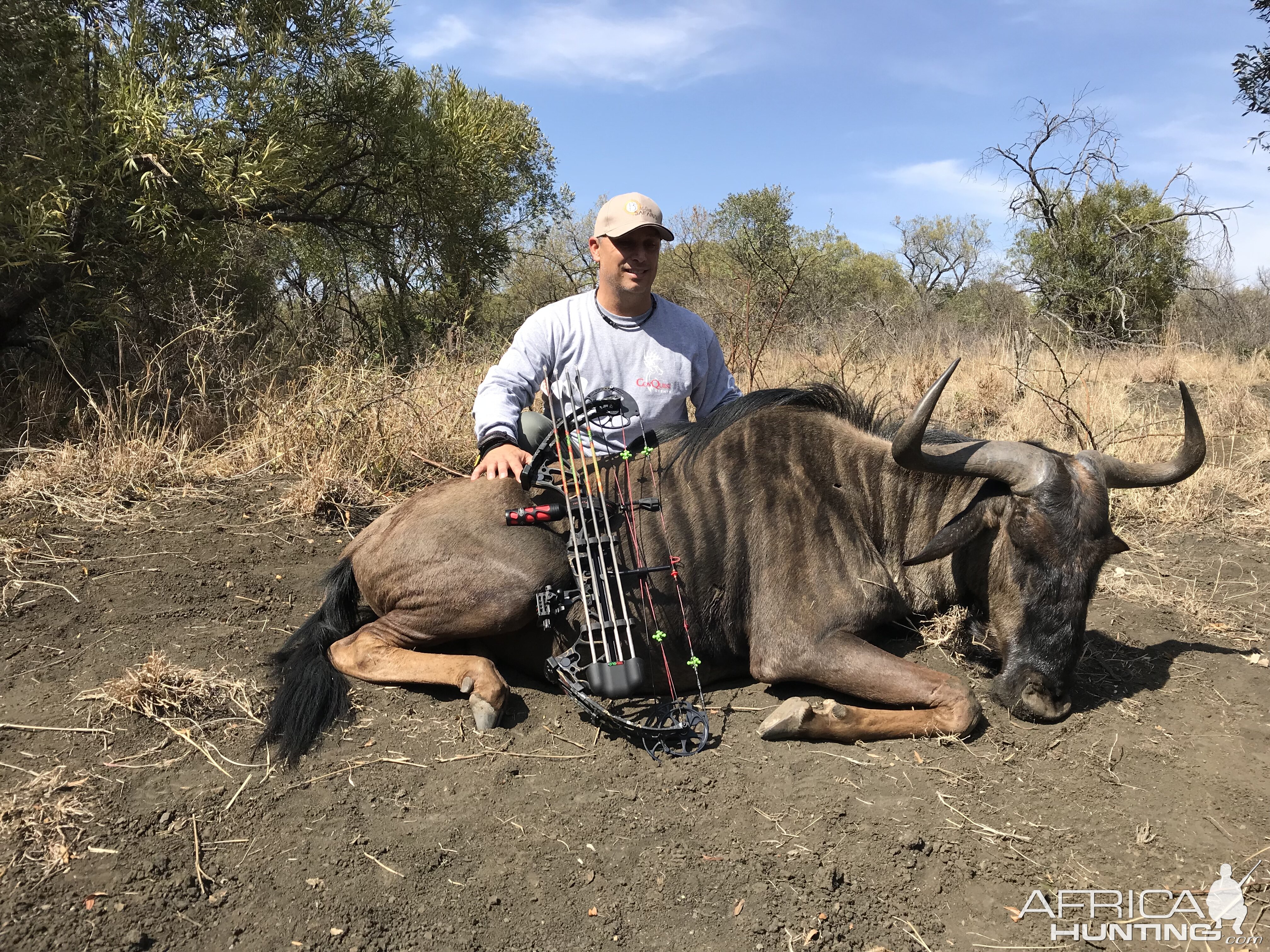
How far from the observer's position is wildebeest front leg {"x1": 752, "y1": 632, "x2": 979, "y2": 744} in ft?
10.5

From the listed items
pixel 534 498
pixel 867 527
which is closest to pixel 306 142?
pixel 534 498

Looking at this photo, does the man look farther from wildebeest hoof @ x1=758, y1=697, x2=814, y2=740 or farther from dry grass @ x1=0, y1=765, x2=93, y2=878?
dry grass @ x1=0, y1=765, x2=93, y2=878

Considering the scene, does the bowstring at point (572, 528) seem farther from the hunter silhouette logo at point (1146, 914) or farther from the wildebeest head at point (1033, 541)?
the hunter silhouette logo at point (1146, 914)

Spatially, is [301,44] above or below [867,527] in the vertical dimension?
above

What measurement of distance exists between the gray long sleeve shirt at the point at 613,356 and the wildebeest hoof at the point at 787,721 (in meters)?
1.47

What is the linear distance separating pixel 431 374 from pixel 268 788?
4815 millimetres

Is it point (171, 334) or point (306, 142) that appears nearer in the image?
point (171, 334)

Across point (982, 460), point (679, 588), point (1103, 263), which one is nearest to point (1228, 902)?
point (982, 460)

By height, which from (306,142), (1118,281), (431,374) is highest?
(306,142)

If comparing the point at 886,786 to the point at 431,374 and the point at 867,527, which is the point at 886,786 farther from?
the point at 431,374

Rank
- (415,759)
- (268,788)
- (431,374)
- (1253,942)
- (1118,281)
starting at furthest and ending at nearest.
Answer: (1118,281) < (431,374) < (415,759) < (268,788) < (1253,942)

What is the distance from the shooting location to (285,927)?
89.8 inches

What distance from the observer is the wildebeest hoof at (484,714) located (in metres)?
3.25

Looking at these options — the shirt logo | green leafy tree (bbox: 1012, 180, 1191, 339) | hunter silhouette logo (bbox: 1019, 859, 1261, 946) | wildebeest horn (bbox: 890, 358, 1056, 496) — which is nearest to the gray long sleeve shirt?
the shirt logo
